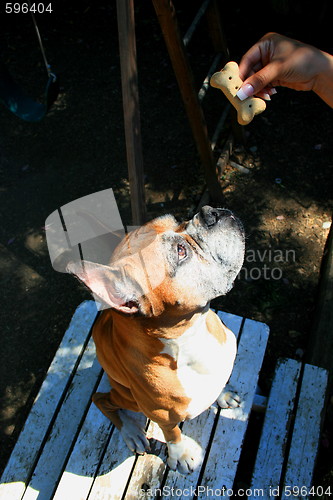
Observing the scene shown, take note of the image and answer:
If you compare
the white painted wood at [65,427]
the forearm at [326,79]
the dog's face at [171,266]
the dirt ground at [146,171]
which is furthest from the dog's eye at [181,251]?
the dirt ground at [146,171]

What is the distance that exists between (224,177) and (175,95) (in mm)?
1467

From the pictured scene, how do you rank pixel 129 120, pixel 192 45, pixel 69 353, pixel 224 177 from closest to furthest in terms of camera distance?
pixel 129 120
pixel 69 353
pixel 224 177
pixel 192 45

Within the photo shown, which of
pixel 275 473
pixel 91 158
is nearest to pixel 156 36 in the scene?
pixel 91 158

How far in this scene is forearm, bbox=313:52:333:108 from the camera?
2.46 meters

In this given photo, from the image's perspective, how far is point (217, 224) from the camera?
2.25 metres

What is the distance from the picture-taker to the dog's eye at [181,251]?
207 cm

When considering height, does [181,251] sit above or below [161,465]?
above

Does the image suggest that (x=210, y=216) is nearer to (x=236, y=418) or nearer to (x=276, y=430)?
(x=236, y=418)

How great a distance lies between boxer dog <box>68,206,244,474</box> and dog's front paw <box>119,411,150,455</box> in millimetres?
261

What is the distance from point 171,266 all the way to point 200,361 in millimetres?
669

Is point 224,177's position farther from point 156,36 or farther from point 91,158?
point 156,36

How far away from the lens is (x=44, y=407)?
343 centimetres

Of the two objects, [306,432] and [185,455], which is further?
[306,432]

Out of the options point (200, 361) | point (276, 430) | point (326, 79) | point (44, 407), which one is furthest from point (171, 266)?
point (44, 407)
